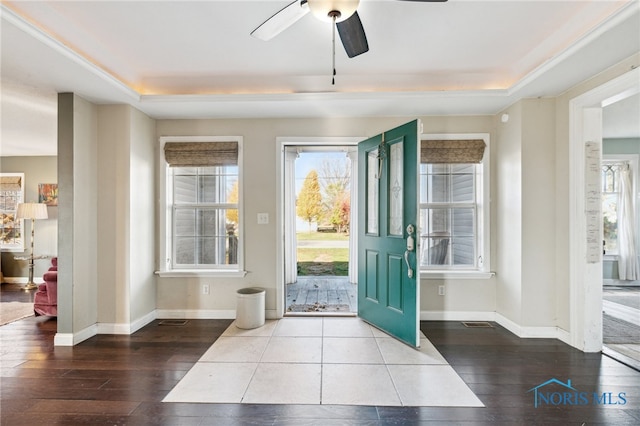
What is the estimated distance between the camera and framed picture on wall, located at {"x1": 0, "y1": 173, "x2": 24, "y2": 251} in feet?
19.8

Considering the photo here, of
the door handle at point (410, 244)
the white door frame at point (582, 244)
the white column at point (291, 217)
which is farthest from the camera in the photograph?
the white column at point (291, 217)

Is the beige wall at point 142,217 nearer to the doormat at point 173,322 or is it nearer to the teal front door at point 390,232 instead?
the doormat at point 173,322

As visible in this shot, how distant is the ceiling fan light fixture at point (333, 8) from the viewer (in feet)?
5.83

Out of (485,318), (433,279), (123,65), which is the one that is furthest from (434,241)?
(123,65)

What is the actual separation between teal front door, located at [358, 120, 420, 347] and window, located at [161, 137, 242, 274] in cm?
162

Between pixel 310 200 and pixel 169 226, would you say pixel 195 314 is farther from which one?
pixel 310 200

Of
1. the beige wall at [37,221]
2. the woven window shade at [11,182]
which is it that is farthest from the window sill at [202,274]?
the woven window shade at [11,182]

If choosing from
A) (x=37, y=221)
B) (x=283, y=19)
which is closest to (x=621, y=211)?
(x=283, y=19)

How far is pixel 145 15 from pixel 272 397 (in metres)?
2.88

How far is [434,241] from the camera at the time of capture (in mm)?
3889

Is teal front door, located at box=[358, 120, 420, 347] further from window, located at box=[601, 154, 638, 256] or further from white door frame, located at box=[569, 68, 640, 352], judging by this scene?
window, located at box=[601, 154, 638, 256]

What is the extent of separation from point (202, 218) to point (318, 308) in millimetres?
1932

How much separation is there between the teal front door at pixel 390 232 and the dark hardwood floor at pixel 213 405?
18.5 inches

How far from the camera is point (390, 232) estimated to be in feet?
11.2
